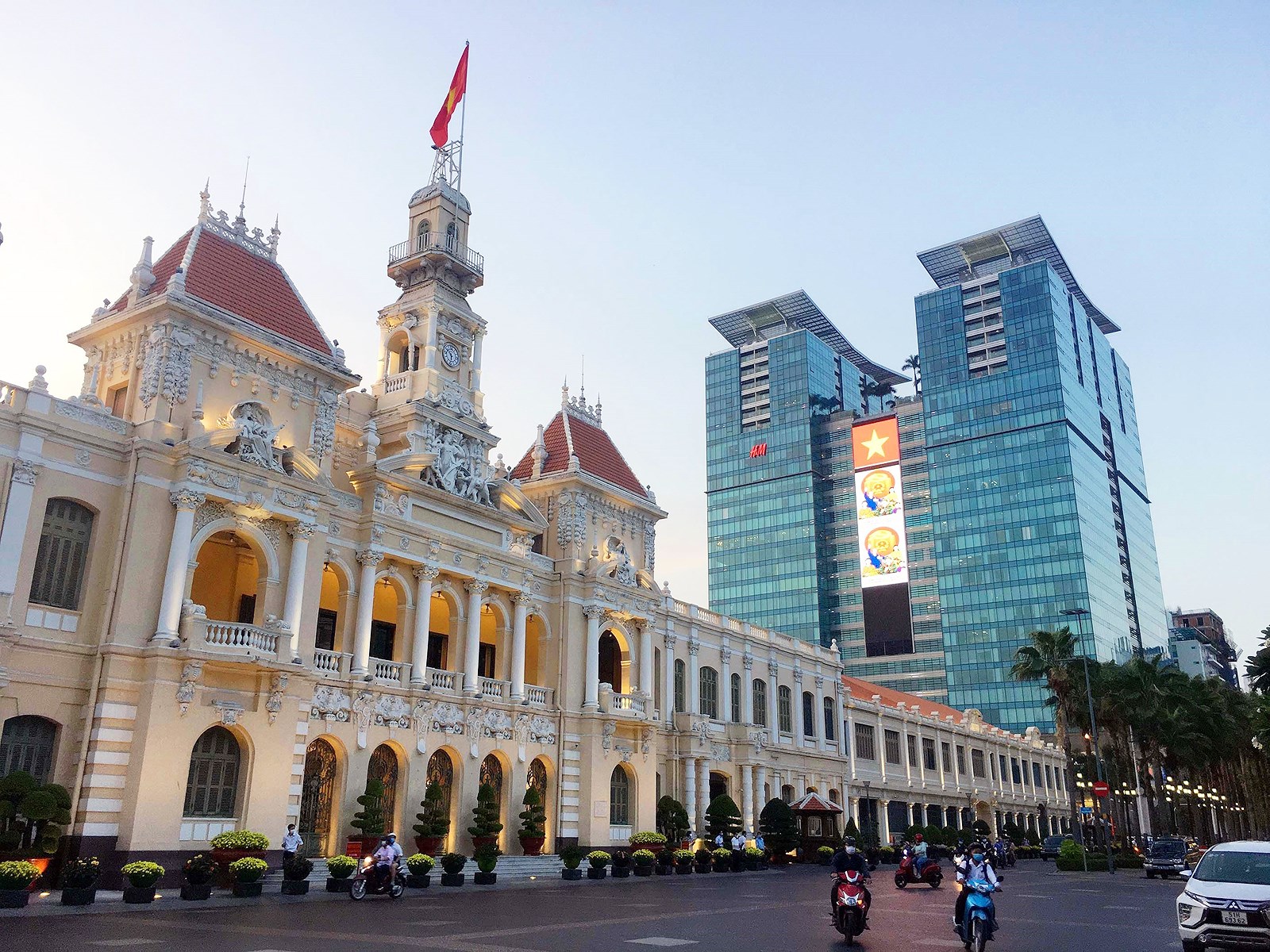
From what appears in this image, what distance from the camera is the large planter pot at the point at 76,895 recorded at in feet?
72.6

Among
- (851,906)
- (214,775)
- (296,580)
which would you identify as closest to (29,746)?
(214,775)

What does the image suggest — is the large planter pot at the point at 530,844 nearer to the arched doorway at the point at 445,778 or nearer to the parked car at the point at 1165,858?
the arched doorway at the point at 445,778

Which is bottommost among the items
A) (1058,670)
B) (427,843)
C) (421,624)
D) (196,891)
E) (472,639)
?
(196,891)

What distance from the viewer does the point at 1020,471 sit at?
13275cm

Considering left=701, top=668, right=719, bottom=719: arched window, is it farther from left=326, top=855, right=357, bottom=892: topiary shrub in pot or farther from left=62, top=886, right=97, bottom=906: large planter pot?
left=62, top=886, right=97, bottom=906: large planter pot

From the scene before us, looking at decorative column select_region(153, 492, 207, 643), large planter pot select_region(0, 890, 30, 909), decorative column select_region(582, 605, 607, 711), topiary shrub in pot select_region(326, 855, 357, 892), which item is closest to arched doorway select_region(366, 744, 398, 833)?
topiary shrub in pot select_region(326, 855, 357, 892)

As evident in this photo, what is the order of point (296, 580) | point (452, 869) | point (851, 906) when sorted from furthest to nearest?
point (296, 580) → point (452, 869) → point (851, 906)

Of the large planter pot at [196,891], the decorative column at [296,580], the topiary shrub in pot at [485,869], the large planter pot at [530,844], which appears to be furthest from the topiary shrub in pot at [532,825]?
the large planter pot at [196,891]

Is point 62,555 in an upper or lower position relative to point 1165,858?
upper

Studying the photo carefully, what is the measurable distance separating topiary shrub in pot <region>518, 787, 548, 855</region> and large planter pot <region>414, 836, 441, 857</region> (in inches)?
176

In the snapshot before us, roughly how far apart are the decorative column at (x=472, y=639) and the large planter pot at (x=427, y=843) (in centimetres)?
559

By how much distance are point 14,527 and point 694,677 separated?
3411cm

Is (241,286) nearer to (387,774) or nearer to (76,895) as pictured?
(387,774)

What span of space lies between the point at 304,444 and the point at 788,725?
36932mm
